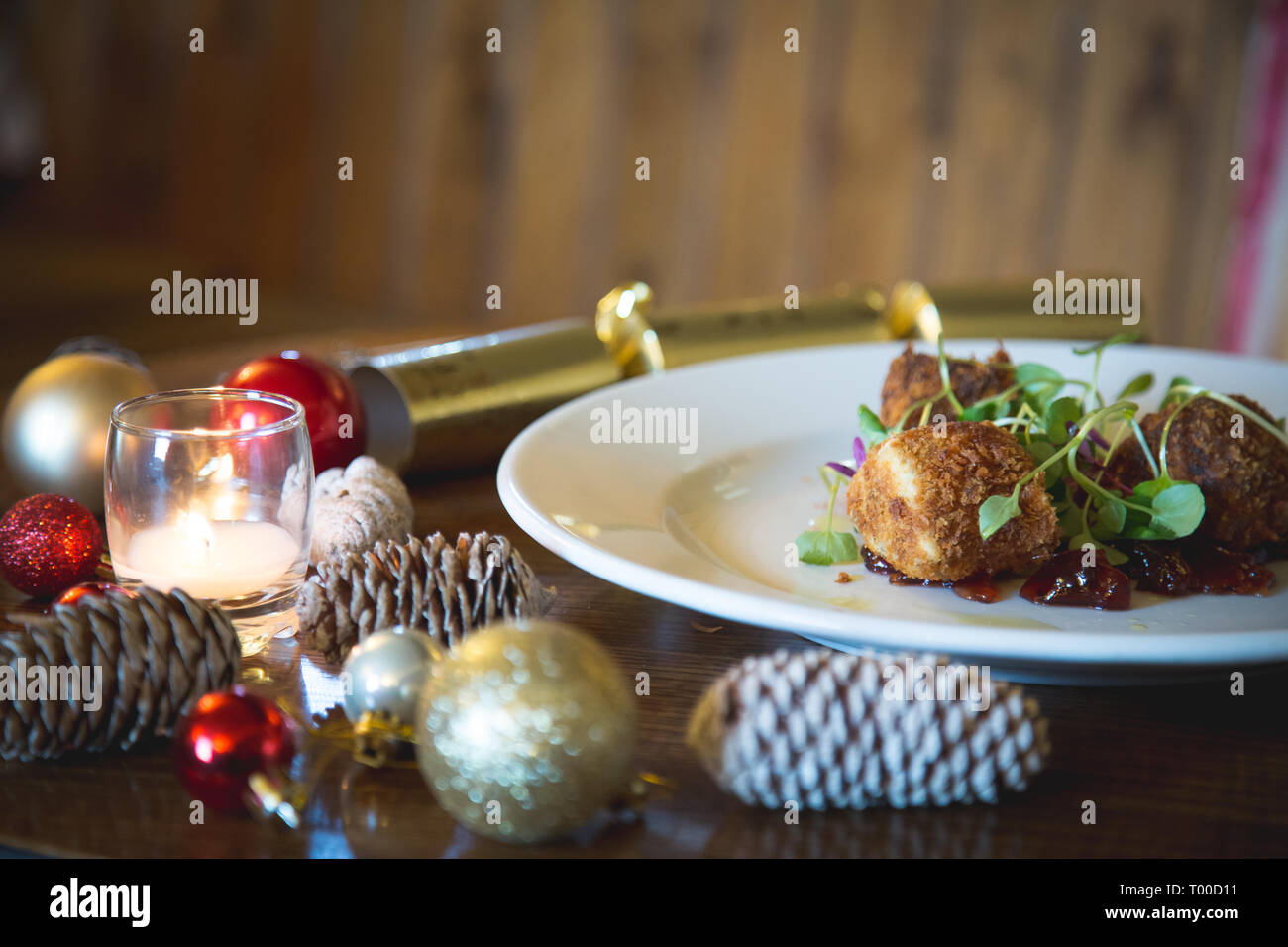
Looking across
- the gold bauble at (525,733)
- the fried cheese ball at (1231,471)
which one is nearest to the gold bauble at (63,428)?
the gold bauble at (525,733)

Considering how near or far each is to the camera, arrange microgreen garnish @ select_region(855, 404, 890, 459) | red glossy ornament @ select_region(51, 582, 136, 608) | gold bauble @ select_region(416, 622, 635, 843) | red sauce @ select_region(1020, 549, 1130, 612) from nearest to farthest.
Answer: gold bauble @ select_region(416, 622, 635, 843), red glossy ornament @ select_region(51, 582, 136, 608), red sauce @ select_region(1020, 549, 1130, 612), microgreen garnish @ select_region(855, 404, 890, 459)

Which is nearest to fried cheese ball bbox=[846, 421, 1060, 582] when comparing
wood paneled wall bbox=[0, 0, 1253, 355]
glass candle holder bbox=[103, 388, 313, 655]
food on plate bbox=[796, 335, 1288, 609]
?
food on plate bbox=[796, 335, 1288, 609]

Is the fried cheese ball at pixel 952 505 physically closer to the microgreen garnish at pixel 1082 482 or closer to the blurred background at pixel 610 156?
the microgreen garnish at pixel 1082 482

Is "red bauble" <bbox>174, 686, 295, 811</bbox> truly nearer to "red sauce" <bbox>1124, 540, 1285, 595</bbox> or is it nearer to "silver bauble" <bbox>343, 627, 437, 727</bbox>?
"silver bauble" <bbox>343, 627, 437, 727</bbox>

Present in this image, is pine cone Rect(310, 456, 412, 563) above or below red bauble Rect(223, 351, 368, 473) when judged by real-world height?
below

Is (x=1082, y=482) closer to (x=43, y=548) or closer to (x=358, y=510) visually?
(x=358, y=510)
